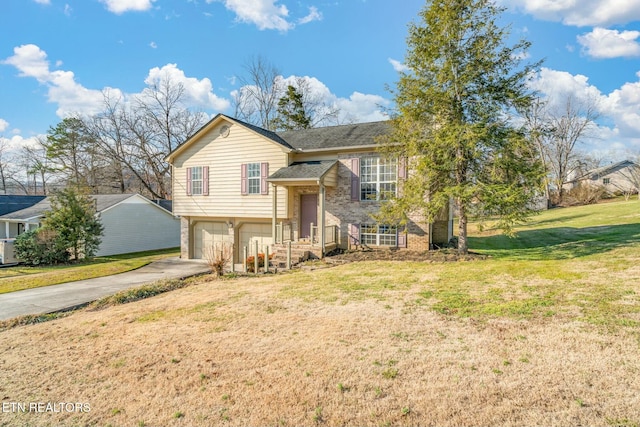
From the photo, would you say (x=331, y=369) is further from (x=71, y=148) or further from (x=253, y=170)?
(x=71, y=148)

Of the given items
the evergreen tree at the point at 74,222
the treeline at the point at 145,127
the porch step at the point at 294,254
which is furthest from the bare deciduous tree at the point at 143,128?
the porch step at the point at 294,254

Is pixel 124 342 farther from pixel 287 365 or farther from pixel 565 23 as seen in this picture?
pixel 565 23

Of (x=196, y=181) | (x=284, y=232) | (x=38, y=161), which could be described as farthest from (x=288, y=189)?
(x=38, y=161)

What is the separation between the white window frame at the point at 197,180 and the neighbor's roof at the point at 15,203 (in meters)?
19.8

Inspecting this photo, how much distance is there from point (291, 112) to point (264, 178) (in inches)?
817

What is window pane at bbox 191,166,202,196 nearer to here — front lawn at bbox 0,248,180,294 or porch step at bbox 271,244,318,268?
front lawn at bbox 0,248,180,294

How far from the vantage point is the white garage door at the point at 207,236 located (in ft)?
62.0

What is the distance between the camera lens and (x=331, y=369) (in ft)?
14.9

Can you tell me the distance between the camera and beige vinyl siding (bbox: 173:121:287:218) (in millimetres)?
16344

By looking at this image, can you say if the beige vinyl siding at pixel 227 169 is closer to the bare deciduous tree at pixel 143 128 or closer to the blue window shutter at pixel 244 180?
the blue window shutter at pixel 244 180

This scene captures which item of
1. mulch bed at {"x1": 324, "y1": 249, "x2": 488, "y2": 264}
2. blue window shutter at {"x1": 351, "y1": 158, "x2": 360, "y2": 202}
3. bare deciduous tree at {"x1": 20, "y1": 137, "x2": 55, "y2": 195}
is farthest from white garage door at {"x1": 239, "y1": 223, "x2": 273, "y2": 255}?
bare deciduous tree at {"x1": 20, "y1": 137, "x2": 55, "y2": 195}

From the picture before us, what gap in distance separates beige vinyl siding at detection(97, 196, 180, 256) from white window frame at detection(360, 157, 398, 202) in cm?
1702

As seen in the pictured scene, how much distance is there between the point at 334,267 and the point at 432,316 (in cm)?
648

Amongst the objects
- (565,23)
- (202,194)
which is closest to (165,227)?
(202,194)
